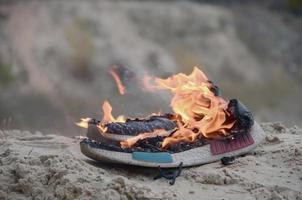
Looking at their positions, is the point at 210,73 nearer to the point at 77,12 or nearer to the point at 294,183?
the point at 77,12

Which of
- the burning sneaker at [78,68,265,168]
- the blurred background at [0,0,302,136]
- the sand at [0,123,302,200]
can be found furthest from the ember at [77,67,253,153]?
the blurred background at [0,0,302,136]

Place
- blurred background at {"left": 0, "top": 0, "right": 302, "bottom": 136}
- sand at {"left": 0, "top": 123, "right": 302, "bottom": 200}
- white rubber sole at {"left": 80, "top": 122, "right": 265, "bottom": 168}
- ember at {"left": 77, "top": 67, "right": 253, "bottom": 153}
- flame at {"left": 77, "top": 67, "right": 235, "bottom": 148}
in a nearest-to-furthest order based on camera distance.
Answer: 1. sand at {"left": 0, "top": 123, "right": 302, "bottom": 200}
2. white rubber sole at {"left": 80, "top": 122, "right": 265, "bottom": 168}
3. ember at {"left": 77, "top": 67, "right": 253, "bottom": 153}
4. flame at {"left": 77, "top": 67, "right": 235, "bottom": 148}
5. blurred background at {"left": 0, "top": 0, "right": 302, "bottom": 136}

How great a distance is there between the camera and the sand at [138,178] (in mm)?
4562

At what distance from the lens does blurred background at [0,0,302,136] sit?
1480 cm

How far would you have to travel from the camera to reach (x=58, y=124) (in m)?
10.5

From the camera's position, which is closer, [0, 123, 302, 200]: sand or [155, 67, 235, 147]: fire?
[0, 123, 302, 200]: sand

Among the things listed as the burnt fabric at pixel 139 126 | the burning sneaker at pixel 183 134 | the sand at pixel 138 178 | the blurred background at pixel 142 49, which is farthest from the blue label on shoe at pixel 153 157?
the blurred background at pixel 142 49

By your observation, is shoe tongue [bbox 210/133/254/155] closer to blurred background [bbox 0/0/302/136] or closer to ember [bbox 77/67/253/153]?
ember [bbox 77/67/253/153]

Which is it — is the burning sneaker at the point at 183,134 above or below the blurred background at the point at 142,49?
below

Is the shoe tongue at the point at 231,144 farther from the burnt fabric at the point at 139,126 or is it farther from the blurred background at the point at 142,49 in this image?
the blurred background at the point at 142,49

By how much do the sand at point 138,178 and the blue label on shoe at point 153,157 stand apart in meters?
0.11

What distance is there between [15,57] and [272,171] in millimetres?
11909

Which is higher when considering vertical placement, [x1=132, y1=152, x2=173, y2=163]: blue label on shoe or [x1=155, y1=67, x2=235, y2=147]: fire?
[x1=155, y1=67, x2=235, y2=147]: fire

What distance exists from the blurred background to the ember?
21.7ft
